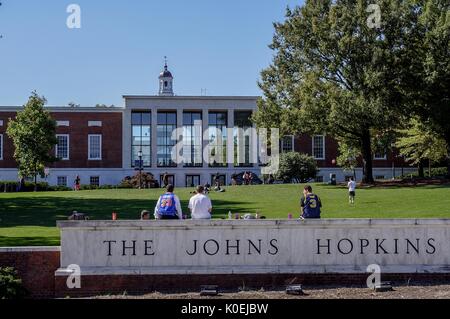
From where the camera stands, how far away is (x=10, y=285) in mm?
15328

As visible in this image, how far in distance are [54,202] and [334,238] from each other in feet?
85.6

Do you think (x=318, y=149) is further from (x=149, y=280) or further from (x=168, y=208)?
(x=149, y=280)

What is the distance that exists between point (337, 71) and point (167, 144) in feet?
100

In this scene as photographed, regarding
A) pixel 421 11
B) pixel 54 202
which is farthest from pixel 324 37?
pixel 54 202

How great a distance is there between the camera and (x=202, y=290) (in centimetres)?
1579

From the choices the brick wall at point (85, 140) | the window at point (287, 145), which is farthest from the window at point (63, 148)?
the window at point (287, 145)

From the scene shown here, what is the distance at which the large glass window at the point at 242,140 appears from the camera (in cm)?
7600

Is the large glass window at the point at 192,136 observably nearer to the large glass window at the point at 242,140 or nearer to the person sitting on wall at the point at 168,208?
the large glass window at the point at 242,140

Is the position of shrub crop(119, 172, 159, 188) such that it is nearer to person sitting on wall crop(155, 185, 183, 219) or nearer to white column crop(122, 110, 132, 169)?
white column crop(122, 110, 132, 169)

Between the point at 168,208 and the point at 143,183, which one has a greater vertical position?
the point at 143,183

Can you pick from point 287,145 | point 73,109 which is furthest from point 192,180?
point 73,109

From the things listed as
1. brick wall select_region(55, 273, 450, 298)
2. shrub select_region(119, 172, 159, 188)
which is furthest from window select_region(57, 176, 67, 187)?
brick wall select_region(55, 273, 450, 298)

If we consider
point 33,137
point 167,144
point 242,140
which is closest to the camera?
point 33,137

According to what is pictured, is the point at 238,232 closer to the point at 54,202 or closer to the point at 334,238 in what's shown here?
the point at 334,238
